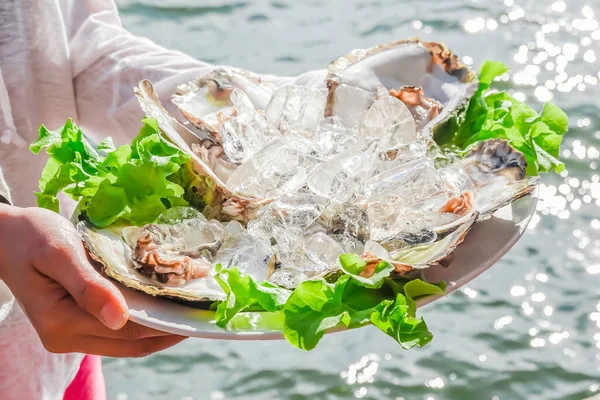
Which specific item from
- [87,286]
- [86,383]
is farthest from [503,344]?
[87,286]

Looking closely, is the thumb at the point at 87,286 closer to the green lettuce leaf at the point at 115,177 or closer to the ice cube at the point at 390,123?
the green lettuce leaf at the point at 115,177

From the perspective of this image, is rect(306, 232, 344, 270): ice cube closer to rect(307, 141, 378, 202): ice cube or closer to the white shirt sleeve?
rect(307, 141, 378, 202): ice cube

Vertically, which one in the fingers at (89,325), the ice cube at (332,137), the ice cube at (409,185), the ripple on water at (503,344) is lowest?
the ripple on water at (503,344)

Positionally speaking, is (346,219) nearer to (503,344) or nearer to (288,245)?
(288,245)

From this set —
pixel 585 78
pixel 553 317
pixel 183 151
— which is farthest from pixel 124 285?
pixel 585 78

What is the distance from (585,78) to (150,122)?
3.36 m

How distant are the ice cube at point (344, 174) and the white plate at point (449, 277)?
165 mm

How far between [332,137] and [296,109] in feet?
0.24

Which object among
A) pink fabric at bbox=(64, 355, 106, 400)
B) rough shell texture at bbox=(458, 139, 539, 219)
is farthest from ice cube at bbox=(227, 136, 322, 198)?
pink fabric at bbox=(64, 355, 106, 400)

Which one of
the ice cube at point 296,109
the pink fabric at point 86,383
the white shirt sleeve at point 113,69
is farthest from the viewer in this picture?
the pink fabric at point 86,383

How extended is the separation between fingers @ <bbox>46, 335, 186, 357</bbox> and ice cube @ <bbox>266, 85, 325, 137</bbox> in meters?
0.35

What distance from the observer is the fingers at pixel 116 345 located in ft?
3.16

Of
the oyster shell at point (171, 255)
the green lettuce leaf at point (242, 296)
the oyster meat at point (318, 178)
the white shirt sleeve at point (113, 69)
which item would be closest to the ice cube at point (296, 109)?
the oyster meat at point (318, 178)

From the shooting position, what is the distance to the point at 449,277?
0.91 meters
